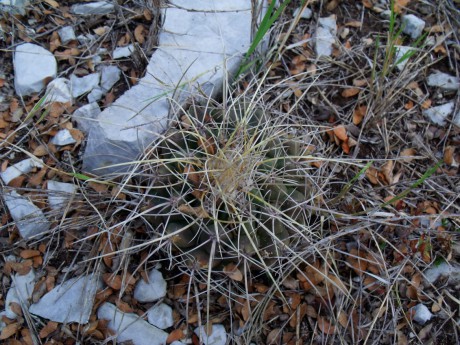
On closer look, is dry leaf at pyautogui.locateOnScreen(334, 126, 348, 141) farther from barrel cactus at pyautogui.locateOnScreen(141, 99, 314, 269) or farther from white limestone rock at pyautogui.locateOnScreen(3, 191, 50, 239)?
white limestone rock at pyautogui.locateOnScreen(3, 191, 50, 239)

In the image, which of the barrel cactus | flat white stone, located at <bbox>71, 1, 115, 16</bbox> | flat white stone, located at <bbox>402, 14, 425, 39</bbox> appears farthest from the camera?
flat white stone, located at <bbox>402, 14, 425, 39</bbox>

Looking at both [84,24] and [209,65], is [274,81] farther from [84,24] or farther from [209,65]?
[84,24]

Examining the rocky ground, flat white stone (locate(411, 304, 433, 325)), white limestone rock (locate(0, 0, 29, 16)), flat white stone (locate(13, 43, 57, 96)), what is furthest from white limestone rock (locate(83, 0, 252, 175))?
flat white stone (locate(411, 304, 433, 325))

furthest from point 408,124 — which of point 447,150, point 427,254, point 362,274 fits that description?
point 362,274

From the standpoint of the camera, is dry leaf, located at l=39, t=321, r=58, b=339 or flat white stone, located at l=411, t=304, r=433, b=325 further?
flat white stone, located at l=411, t=304, r=433, b=325

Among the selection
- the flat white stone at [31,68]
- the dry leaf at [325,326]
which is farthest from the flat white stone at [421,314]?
the flat white stone at [31,68]

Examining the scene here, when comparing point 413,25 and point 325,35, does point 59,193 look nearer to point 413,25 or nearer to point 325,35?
point 325,35

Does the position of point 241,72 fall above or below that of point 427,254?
above

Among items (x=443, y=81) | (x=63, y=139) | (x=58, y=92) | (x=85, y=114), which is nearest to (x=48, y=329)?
(x=63, y=139)
